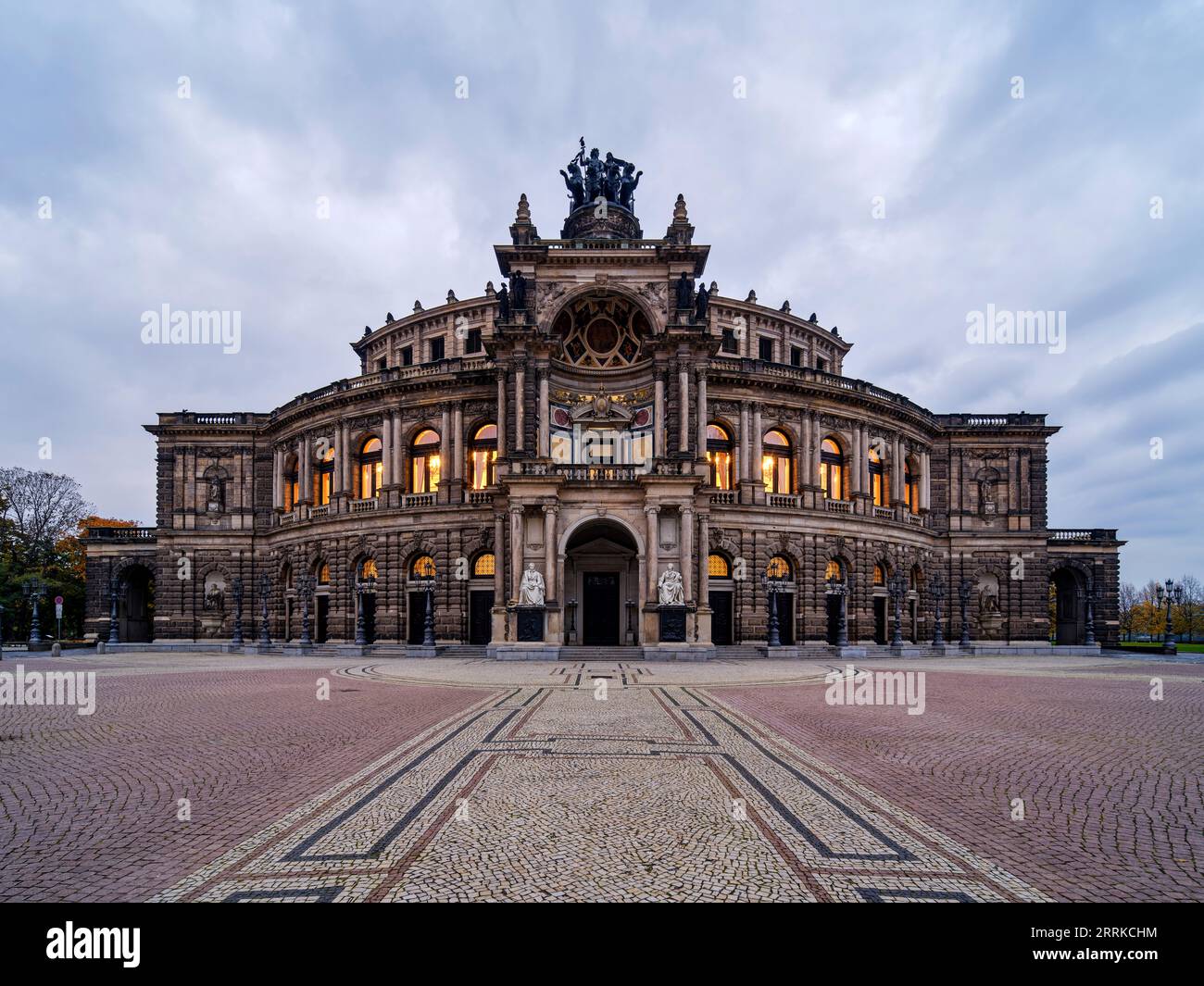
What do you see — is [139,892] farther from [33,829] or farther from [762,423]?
[762,423]

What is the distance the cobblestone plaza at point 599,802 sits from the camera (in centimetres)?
521

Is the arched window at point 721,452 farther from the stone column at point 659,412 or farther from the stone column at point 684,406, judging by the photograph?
the stone column at point 684,406

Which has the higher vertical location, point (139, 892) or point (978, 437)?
point (978, 437)

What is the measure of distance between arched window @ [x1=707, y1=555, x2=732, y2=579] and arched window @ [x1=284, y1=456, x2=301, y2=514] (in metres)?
31.4

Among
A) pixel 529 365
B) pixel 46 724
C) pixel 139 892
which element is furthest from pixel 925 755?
pixel 529 365

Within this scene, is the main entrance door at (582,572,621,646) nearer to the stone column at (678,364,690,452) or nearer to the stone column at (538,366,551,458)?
the stone column at (538,366,551,458)

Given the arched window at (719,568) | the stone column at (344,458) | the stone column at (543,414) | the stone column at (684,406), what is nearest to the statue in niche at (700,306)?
the stone column at (684,406)

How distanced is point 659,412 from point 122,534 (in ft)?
146

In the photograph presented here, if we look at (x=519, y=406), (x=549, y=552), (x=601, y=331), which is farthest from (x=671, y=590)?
(x=601, y=331)

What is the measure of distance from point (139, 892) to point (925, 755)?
1010 cm

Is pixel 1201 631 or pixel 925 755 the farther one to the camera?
pixel 1201 631

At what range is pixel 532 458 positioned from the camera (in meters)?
33.8

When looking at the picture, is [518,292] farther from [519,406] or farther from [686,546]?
[686,546]

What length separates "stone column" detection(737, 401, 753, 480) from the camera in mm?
39000
